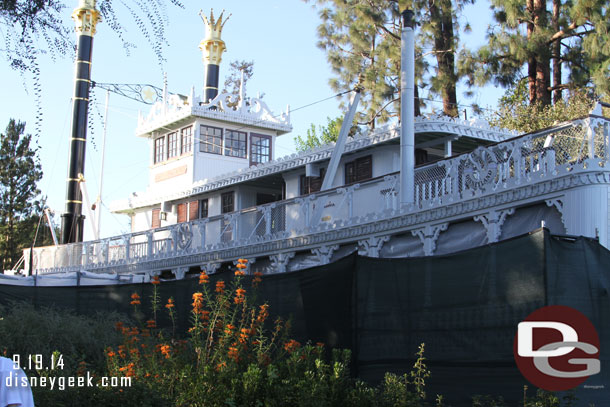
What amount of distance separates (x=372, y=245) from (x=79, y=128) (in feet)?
76.3

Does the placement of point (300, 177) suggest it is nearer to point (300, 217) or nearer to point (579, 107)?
point (300, 217)

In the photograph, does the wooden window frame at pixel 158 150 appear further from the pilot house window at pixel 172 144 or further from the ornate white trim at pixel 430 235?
the ornate white trim at pixel 430 235

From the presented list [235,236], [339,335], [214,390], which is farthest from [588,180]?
[235,236]

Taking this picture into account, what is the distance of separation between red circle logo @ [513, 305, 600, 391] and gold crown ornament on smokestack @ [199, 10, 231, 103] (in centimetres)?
3561

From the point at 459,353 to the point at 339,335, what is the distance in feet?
7.80

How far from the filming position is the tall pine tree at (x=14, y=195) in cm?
5175

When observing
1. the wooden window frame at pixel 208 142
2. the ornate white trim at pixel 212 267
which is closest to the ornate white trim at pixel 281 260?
the ornate white trim at pixel 212 267

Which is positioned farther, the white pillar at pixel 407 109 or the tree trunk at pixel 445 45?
the tree trunk at pixel 445 45

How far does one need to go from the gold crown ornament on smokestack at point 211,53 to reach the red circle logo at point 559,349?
35.6 m

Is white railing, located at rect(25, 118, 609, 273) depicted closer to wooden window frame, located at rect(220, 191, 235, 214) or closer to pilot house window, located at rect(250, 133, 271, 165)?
wooden window frame, located at rect(220, 191, 235, 214)

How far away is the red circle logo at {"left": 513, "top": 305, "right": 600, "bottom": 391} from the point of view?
335 inches

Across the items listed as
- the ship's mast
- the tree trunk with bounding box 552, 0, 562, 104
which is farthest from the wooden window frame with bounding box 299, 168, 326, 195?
the ship's mast

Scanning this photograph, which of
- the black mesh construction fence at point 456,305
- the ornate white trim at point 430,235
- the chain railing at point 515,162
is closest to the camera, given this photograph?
the black mesh construction fence at point 456,305

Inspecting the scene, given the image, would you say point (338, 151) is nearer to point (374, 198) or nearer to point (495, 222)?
point (374, 198)
